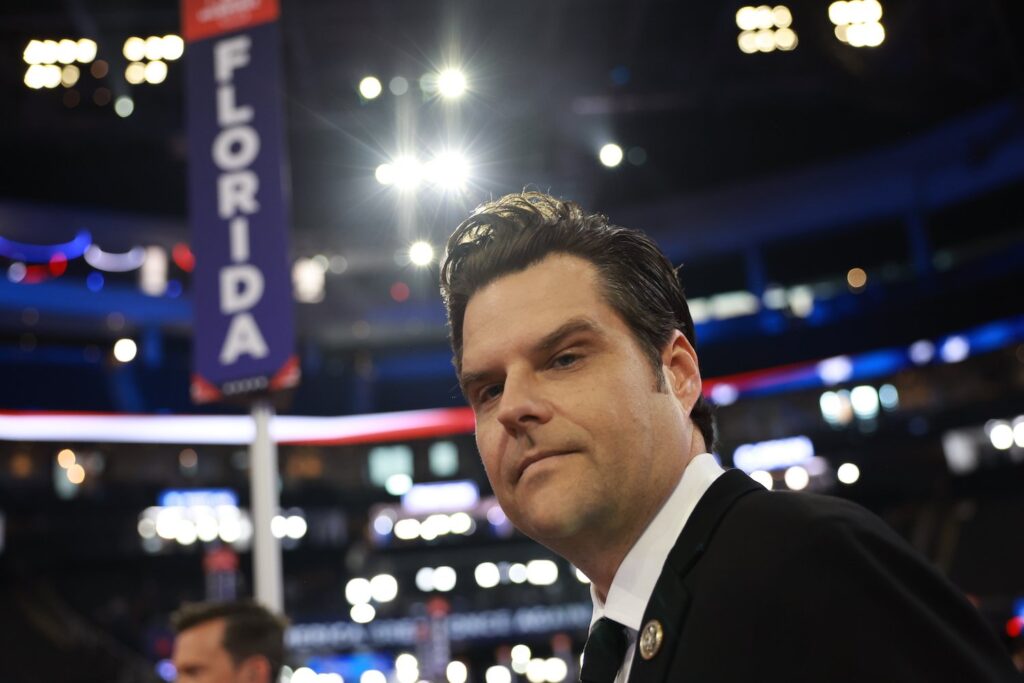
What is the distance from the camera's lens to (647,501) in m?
1.37

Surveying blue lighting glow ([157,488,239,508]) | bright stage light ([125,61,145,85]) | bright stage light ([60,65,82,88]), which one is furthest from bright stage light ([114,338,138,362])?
bright stage light ([125,61,145,85])

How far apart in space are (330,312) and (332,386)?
3.72 meters

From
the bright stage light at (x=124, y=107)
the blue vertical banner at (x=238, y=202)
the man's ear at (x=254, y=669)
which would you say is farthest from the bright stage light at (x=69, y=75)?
the man's ear at (x=254, y=669)

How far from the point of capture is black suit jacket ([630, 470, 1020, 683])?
3.20 ft

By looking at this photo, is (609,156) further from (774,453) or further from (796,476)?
(796,476)

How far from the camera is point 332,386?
3584 centimetres

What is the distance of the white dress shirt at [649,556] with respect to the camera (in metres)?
1.30

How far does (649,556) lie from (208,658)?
3.63 meters

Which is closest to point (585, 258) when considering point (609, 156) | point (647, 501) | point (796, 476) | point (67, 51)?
point (647, 501)

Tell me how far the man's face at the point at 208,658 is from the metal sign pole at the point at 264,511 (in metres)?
0.38

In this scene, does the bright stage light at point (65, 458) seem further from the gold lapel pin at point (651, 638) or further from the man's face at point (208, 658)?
the gold lapel pin at point (651, 638)

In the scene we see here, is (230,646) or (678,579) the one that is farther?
(230,646)

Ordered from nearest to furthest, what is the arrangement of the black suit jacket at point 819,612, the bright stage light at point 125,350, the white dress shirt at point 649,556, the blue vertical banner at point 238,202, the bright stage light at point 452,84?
the black suit jacket at point 819,612 < the white dress shirt at point 649,556 < the blue vertical banner at point 238,202 < the bright stage light at point 452,84 < the bright stage light at point 125,350

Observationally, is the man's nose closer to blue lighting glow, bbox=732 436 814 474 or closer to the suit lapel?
the suit lapel
